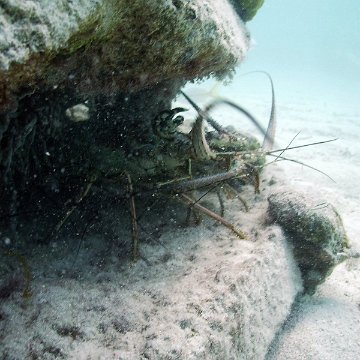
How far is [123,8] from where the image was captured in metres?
1.89

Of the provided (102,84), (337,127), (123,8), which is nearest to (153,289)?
(102,84)

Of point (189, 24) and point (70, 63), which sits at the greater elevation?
point (70, 63)

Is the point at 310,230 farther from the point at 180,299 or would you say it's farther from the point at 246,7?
the point at 246,7

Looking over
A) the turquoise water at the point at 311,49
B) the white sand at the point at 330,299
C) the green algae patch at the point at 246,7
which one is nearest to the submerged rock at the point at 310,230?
the white sand at the point at 330,299

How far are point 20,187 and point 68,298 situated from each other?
1.40 m

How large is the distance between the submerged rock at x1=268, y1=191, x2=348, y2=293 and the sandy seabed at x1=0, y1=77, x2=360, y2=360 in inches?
5.8

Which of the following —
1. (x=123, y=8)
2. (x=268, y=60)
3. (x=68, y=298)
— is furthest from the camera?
(x=268, y=60)

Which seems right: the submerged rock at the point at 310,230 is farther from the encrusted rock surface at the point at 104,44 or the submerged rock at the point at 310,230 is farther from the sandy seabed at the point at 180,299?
the encrusted rock surface at the point at 104,44

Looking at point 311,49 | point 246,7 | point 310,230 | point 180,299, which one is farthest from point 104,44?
point 311,49

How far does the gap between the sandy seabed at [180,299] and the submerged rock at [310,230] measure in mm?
148

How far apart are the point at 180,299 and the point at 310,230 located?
1.59m

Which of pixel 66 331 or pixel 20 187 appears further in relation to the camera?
pixel 20 187

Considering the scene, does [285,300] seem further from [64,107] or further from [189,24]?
[64,107]

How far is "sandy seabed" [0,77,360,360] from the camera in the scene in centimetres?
189
